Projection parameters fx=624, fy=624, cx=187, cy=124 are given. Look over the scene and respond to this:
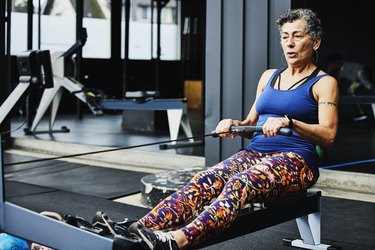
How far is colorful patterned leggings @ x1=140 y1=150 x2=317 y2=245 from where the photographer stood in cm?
197

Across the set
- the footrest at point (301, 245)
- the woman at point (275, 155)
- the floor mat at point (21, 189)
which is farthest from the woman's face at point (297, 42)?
the floor mat at point (21, 189)

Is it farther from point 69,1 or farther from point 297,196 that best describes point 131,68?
point 297,196

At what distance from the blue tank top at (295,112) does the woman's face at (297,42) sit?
95 mm

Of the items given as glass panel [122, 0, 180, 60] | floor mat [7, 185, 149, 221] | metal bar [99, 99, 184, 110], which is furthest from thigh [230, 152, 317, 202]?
glass panel [122, 0, 180, 60]

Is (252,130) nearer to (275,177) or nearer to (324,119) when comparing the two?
(275,177)

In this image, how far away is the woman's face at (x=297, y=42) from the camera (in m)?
2.33

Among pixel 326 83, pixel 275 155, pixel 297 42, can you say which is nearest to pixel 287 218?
pixel 275 155

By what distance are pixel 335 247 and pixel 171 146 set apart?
3.10m

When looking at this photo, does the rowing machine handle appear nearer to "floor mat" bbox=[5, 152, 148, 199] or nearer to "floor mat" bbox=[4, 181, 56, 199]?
"floor mat" bbox=[5, 152, 148, 199]

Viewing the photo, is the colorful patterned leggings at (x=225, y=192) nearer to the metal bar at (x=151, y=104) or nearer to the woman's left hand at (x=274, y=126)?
the woman's left hand at (x=274, y=126)

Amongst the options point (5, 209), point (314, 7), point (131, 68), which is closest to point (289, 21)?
point (5, 209)

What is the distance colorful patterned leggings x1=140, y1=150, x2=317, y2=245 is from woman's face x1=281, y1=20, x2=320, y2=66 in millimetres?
375

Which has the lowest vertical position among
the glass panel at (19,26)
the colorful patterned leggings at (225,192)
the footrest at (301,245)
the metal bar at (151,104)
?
the footrest at (301,245)

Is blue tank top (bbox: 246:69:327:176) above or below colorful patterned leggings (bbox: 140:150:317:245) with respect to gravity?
above
